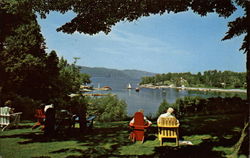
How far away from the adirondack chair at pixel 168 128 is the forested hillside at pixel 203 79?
7832 cm

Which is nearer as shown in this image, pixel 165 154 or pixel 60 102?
pixel 165 154

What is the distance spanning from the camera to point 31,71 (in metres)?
20.1

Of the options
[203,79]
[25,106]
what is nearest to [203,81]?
[203,79]

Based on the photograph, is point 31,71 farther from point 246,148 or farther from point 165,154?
point 246,148

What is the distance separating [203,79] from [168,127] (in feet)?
483

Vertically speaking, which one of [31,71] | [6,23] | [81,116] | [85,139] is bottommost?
[85,139]

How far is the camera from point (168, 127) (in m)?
7.01

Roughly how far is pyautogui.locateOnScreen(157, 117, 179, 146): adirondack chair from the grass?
0.35 metres

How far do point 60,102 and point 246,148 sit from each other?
19496 mm

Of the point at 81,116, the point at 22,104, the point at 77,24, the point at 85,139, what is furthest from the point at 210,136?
→ the point at 22,104

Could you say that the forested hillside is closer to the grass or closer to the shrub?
the shrub

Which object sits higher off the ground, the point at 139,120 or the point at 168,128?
the point at 139,120

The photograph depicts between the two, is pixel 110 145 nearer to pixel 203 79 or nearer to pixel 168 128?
pixel 168 128

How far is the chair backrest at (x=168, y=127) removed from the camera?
276 inches
